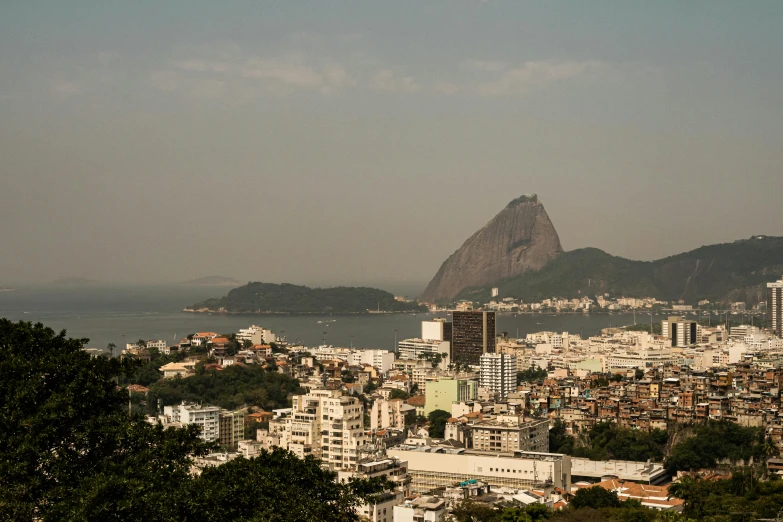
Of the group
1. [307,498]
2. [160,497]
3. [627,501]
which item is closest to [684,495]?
[627,501]

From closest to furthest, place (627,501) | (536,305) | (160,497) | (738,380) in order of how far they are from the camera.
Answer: (160,497) < (627,501) < (738,380) < (536,305)

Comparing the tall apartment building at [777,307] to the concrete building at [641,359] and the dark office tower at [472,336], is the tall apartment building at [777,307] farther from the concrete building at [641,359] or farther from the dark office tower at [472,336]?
the dark office tower at [472,336]

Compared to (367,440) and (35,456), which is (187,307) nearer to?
(367,440)

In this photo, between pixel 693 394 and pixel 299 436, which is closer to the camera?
pixel 299 436

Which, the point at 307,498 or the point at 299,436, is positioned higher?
the point at 307,498

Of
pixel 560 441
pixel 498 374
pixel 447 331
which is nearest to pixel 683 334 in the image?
pixel 447 331

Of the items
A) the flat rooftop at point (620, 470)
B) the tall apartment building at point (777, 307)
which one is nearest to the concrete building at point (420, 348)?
the flat rooftop at point (620, 470)

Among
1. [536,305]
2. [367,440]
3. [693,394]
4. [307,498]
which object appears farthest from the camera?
[536,305]

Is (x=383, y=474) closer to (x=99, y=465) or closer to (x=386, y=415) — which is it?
(x=99, y=465)
